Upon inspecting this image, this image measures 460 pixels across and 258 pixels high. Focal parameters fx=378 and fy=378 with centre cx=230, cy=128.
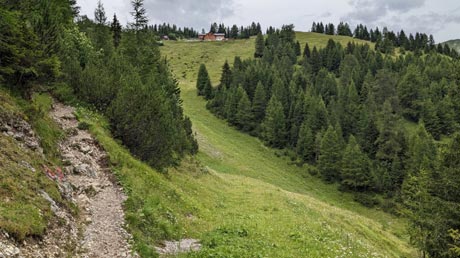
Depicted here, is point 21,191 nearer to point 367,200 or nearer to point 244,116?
point 367,200

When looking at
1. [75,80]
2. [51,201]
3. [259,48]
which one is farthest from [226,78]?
[51,201]

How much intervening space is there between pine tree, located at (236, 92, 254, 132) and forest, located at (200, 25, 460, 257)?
0.28m

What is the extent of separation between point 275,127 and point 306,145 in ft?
34.6

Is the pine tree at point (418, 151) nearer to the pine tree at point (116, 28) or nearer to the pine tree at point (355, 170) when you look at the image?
the pine tree at point (355, 170)

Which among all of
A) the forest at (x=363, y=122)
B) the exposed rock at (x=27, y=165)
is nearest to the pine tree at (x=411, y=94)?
the forest at (x=363, y=122)

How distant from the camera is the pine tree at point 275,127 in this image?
96250 mm

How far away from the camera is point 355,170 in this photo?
7469 centimetres

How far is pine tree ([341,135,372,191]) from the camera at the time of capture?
7500 cm

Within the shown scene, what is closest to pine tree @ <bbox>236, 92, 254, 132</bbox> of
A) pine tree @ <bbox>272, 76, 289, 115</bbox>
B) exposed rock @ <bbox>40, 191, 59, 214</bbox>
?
pine tree @ <bbox>272, 76, 289, 115</bbox>

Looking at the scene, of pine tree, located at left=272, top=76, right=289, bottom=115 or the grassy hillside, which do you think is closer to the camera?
the grassy hillside

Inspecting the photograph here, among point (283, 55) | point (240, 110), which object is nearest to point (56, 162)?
point (240, 110)

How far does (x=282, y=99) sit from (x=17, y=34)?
9441 cm

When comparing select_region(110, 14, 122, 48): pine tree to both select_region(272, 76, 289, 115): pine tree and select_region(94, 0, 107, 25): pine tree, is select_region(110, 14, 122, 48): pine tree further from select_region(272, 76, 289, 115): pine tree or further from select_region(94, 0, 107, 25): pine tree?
select_region(272, 76, 289, 115): pine tree

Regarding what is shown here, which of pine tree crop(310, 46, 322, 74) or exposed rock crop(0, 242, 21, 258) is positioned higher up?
pine tree crop(310, 46, 322, 74)
